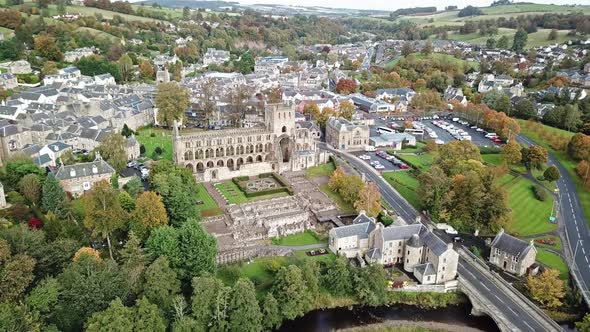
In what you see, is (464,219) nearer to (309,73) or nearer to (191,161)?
(191,161)

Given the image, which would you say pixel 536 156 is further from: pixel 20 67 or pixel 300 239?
pixel 20 67

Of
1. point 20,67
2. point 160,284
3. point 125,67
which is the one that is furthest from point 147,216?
point 125,67

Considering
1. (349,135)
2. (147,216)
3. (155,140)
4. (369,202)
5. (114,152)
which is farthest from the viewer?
(349,135)

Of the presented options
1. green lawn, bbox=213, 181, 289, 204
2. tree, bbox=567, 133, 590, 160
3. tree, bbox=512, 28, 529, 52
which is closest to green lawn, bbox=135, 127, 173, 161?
green lawn, bbox=213, 181, 289, 204

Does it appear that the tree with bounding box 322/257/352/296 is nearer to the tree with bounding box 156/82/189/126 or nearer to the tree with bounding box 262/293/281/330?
the tree with bounding box 262/293/281/330

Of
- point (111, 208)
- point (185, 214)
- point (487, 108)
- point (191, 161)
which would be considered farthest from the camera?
point (487, 108)

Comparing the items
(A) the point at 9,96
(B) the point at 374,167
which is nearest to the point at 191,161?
(B) the point at 374,167
